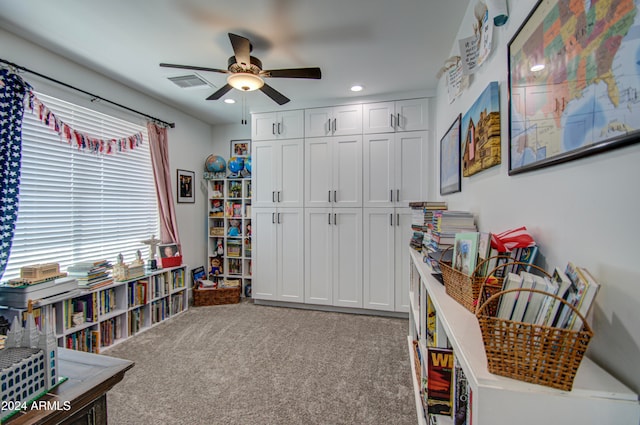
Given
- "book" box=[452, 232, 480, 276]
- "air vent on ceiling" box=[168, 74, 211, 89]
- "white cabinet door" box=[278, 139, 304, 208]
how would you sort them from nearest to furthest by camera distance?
"book" box=[452, 232, 480, 276] < "air vent on ceiling" box=[168, 74, 211, 89] < "white cabinet door" box=[278, 139, 304, 208]

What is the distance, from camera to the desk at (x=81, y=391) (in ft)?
2.64

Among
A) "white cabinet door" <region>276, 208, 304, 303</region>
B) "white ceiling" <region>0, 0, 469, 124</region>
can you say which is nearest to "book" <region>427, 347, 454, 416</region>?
"white ceiling" <region>0, 0, 469, 124</region>

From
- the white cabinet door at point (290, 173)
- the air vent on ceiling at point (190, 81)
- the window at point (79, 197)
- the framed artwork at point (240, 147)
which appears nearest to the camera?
the window at point (79, 197)

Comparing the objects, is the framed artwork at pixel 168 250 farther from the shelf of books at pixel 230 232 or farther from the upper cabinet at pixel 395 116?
the upper cabinet at pixel 395 116

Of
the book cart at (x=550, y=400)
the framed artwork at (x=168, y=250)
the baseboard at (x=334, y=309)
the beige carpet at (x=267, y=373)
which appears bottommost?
the beige carpet at (x=267, y=373)

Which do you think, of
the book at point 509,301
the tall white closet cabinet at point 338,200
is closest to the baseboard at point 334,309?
the tall white closet cabinet at point 338,200

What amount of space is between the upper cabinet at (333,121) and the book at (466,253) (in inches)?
98.9

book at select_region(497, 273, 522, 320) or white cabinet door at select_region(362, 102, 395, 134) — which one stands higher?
white cabinet door at select_region(362, 102, 395, 134)

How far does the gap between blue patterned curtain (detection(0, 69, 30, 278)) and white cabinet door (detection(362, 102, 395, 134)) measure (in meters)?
3.05

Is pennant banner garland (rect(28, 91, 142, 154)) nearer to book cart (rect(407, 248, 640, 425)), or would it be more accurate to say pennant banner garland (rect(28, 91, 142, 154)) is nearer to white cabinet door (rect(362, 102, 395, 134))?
white cabinet door (rect(362, 102, 395, 134))

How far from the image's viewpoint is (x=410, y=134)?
3.21 metres

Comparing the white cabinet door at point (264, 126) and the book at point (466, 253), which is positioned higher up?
the white cabinet door at point (264, 126)

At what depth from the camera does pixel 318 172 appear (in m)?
3.50

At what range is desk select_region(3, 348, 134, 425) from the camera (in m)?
0.81
